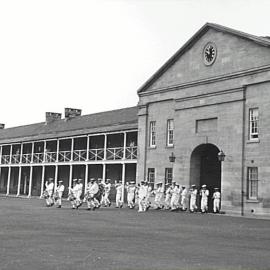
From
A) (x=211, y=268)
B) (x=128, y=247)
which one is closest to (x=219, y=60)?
(x=128, y=247)

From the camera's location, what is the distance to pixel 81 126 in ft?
144

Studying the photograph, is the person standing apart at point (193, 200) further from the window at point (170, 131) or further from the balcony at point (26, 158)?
the balcony at point (26, 158)

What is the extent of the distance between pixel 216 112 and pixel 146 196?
5669 mm

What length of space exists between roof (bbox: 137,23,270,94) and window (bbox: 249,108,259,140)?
3.23m

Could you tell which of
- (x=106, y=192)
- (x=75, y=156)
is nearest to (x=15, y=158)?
(x=75, y=156)

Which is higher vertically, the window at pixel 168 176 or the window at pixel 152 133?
the window at pixel 152 133

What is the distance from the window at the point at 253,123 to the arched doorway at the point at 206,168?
363 centimetres

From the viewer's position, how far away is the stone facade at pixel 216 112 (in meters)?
25.9

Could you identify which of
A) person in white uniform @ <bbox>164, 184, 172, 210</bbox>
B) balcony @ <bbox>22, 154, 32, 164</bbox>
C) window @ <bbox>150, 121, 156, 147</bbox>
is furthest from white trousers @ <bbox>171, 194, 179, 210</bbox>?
balcony @ <bbox>22, 154, 32, 164</bbox>

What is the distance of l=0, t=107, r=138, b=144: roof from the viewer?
3802cm

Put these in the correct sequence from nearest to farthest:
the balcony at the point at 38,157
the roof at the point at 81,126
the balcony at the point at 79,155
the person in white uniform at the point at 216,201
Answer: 1. the person in white uniform at the point at 216,201
2. the roof at the point at 81,126
3. the balcony at the point at 79,155
4. the balcony at the point at 38,157

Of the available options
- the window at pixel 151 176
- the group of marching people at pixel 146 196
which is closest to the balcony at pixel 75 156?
the window at pixel 151 176

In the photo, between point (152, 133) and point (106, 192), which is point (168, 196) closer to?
point (106, 192)

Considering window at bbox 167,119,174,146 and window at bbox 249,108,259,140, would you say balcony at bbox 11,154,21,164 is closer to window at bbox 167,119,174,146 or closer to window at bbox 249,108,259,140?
window at bbox 167,119,174,146
